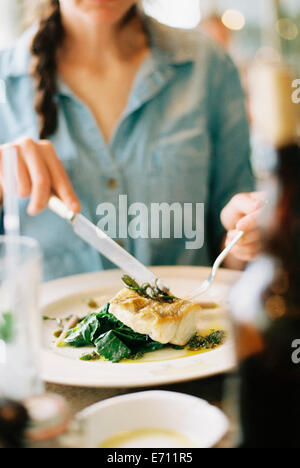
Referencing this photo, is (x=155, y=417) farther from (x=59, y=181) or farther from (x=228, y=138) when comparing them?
(x=228, y=138)

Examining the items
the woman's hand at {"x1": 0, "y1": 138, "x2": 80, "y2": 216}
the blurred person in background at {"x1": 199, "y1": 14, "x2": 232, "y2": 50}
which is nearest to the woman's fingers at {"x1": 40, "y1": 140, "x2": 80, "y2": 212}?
the woman's hand at {"x1": 0, "y1": 138, "x2": 80, "y2": 216}

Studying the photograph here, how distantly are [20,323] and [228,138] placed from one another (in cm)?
87

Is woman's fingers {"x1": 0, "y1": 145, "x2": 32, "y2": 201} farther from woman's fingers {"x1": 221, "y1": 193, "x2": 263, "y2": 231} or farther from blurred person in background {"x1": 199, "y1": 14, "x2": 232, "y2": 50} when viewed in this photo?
blurred person in background {"x1": 199, "y1": 14, "x2": 232, "y2": 50}

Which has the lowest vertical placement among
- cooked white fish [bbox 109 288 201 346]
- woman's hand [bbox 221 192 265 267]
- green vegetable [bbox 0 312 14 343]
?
cooked white fish [bbox 109 288 201 346]

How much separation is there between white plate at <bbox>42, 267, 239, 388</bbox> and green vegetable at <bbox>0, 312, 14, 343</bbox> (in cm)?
15

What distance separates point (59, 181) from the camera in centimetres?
73

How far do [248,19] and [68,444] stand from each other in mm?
3889

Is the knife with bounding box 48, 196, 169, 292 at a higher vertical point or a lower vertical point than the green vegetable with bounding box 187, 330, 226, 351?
higher

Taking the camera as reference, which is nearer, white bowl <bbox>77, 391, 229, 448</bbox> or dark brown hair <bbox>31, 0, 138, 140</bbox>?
white bowl <bbox>77, 391, 229, 448</bbox>

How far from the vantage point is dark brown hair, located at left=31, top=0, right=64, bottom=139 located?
3.33ft

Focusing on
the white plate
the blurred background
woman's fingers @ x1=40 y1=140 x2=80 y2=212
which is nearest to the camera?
the blurred background

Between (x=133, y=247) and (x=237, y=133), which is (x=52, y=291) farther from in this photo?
(x=237, y=133)

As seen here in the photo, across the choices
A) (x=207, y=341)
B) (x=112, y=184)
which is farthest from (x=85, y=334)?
(x=112, y=184)

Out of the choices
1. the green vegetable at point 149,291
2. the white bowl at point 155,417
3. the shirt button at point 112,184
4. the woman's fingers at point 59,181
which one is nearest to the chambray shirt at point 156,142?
the shirt button at point 112,184
